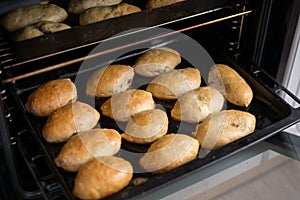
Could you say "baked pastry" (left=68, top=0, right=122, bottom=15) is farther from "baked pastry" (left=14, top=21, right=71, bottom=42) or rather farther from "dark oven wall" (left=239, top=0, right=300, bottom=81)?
"dark oven wall" (left=239, top=0, right=300, bottom=81)

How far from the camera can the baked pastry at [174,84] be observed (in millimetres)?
1217

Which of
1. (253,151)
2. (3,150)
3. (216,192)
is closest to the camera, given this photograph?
(3,150)

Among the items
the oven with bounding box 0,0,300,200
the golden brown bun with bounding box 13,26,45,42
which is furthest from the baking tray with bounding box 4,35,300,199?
the golden brown bun with bounding box 13,26,45,42

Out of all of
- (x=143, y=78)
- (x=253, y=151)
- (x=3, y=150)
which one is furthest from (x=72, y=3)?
(x=253, y=151)

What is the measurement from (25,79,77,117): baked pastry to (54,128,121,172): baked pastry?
0.39 ft

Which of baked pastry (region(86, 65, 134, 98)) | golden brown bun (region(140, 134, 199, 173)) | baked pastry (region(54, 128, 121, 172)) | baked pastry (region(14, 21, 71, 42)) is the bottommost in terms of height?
golden brown bun (region(140, 134, 199, 173))

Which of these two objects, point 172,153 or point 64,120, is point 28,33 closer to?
point 64,120

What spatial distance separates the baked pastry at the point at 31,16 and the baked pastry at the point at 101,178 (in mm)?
376

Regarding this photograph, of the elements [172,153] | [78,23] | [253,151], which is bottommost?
[253,151]

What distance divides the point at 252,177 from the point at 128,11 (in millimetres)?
769

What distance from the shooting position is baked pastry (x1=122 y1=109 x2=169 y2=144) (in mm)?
1094

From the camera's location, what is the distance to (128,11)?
114 cm

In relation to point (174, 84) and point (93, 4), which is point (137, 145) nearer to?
point (174, 84)

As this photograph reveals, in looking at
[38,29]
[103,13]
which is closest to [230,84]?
[103,13]
